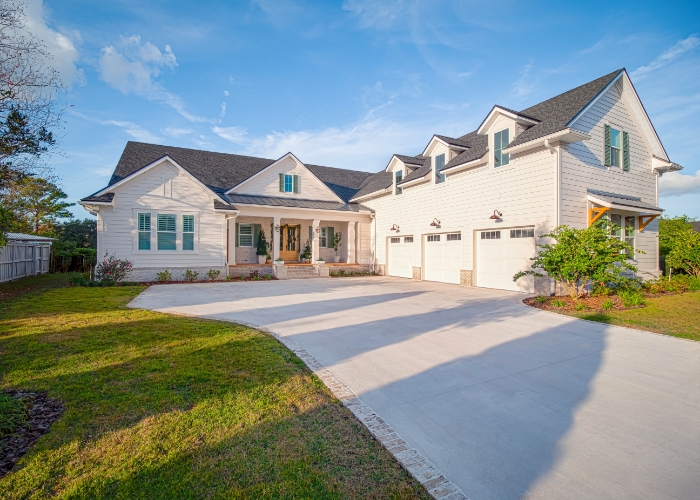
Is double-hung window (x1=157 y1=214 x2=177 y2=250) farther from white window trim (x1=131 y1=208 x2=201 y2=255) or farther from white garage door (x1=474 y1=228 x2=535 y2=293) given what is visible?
white garage door (x1=474 y1=228 x2=535 y2=293)

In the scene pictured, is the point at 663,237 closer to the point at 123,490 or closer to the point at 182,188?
the point at 123,490

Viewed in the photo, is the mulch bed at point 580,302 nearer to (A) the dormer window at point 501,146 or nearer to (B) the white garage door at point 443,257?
(B) the white garage door at point 443,257

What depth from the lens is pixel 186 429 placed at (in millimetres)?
2992

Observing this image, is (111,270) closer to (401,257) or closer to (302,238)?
(302,238)

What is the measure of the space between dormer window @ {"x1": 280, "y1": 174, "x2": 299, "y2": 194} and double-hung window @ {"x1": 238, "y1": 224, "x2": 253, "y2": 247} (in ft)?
9.85

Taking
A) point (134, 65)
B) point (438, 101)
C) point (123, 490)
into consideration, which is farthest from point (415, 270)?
point (123, 490)

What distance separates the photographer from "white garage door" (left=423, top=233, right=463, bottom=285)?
15.0 metres

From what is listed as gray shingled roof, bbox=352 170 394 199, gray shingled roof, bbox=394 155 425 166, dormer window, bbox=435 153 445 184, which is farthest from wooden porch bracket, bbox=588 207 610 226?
gray shingled roof, bbox=352 170 394 199

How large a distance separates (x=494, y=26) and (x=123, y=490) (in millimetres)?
15595

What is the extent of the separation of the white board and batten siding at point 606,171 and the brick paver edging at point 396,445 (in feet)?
33.6

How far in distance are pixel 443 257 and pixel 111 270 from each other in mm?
14251

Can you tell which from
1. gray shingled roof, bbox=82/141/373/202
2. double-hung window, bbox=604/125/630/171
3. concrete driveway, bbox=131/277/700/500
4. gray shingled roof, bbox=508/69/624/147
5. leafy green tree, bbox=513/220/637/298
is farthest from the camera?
gray shingled roof, bbox=82/141/373/202

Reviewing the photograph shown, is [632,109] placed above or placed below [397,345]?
above

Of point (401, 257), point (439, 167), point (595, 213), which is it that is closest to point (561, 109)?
point (595, 213)
